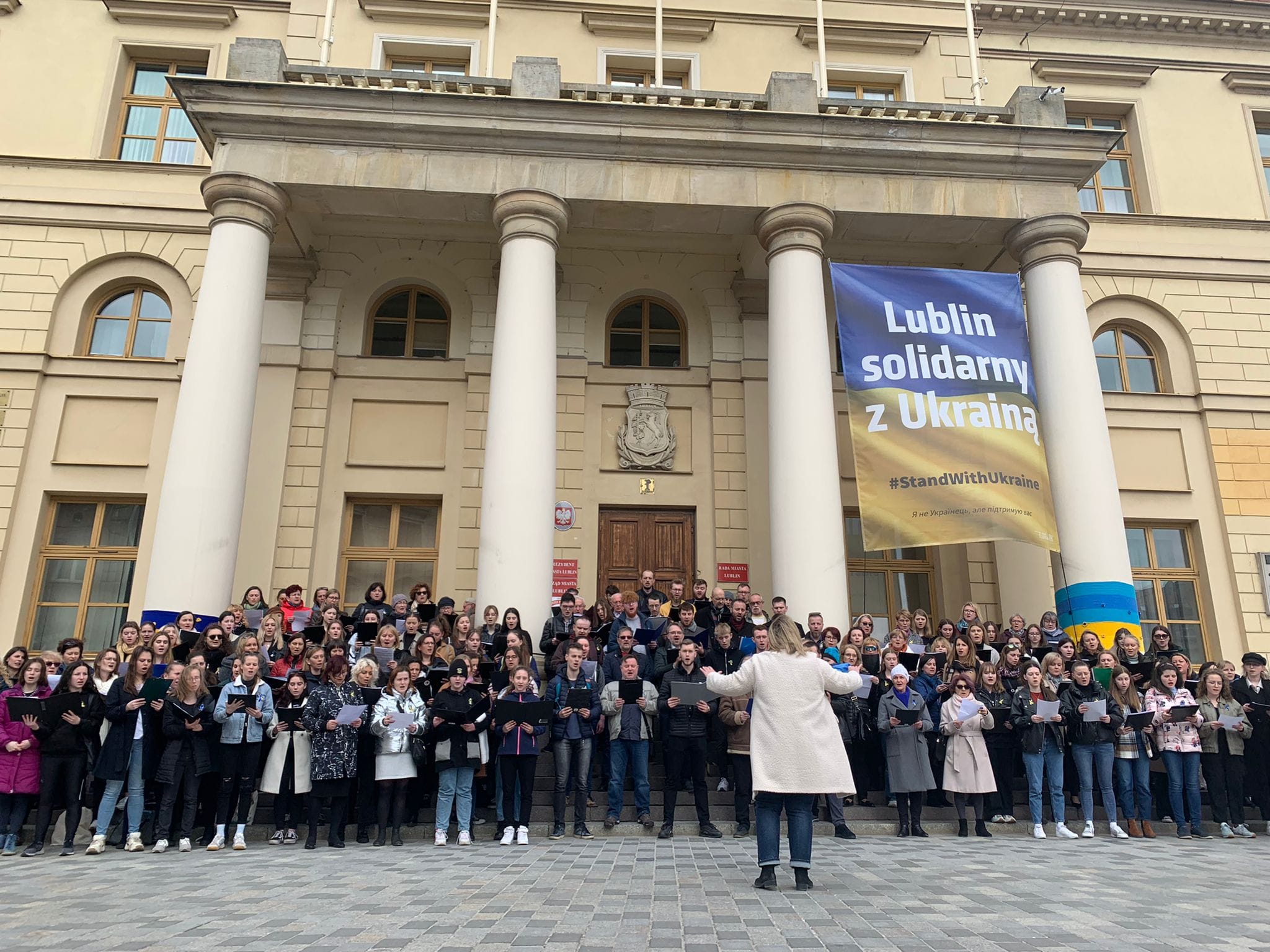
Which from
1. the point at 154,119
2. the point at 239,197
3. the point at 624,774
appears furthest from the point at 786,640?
the point at 154,119

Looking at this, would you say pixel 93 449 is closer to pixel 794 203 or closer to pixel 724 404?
pixel 724 404

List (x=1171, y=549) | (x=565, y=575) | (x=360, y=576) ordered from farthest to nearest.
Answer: (x=1171, y=549)
(x=360, y=576)
(x=565, y=575)

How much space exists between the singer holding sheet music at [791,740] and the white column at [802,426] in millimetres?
5604

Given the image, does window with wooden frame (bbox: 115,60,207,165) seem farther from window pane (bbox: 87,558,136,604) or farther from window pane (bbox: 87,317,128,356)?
window pane (bbox: 87,558,136,604)

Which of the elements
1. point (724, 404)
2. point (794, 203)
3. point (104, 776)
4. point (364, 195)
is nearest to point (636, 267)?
point (724, 404)

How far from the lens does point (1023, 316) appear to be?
44.0ft

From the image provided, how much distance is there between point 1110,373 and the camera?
17062mm

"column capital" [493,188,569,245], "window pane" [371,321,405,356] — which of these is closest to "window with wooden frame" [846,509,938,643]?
"column capital" [493,188,569,245]

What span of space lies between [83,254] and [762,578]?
1320 centimetres

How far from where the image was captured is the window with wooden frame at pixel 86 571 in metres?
14.6

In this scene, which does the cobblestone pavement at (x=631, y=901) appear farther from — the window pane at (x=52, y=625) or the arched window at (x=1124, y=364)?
the arched window at (x=1124, y=364)

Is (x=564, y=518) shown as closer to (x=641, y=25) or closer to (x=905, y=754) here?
(x=905, y=754)

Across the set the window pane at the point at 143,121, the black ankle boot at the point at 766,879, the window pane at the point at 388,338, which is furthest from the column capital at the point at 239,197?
the black ankle boot at the point at 766,879

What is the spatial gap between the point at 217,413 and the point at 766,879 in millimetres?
9286
